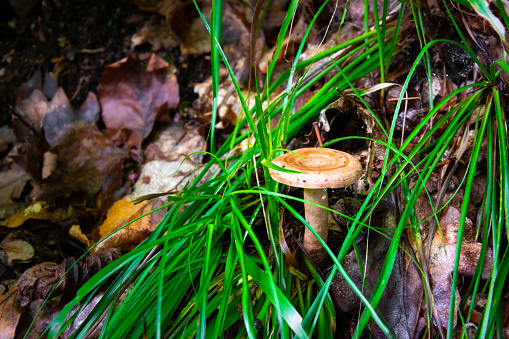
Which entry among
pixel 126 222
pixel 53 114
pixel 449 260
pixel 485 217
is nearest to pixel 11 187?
pixel 53 114

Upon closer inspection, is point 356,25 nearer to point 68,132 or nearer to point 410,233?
point 410,233

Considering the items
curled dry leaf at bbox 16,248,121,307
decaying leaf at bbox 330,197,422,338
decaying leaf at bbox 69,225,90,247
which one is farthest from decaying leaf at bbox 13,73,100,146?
decaying leaf at bbox 330,197,422,338

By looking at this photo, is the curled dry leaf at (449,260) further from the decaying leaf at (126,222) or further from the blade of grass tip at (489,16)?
the decaying leaf at (126,222)

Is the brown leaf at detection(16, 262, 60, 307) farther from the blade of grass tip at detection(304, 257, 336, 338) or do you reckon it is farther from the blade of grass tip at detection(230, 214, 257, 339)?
the blade of grass tip at detection(304, 257, 336, 338)

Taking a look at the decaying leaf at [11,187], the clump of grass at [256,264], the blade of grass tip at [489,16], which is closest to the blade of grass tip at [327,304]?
the clump of grass at [256,264]

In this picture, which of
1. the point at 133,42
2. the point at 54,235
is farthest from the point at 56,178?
the point at 133,42

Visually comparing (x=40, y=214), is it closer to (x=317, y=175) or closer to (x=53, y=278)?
(x=53, y=278)
